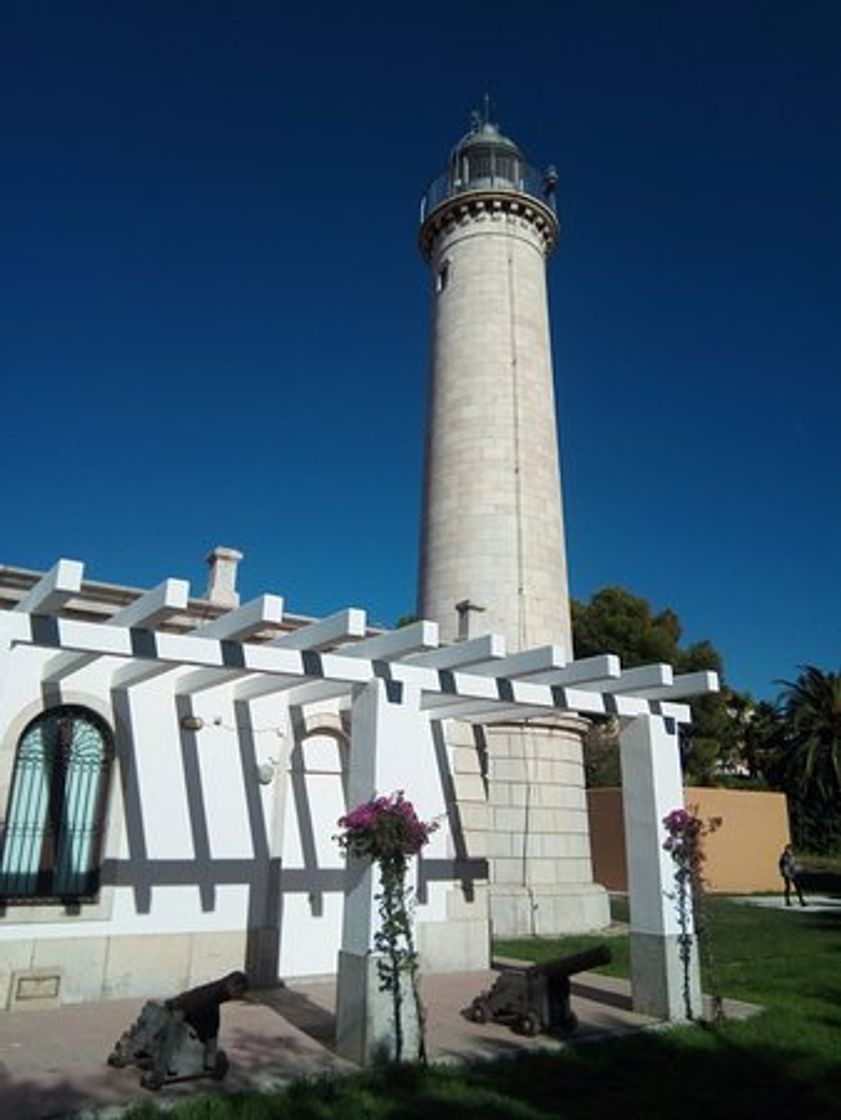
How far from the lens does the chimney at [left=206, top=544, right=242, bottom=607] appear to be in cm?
1068

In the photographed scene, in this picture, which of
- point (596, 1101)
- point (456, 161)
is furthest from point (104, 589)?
point (456, 161)

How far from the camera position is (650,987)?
834cm

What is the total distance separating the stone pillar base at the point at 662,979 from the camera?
817 cm

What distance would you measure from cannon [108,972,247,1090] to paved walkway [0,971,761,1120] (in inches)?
3.5

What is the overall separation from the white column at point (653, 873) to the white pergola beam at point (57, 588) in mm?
5804

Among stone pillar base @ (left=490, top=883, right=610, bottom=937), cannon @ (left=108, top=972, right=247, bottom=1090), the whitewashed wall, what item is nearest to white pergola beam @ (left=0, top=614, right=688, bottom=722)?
the whitewashed wall

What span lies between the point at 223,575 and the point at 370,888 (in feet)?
17.3

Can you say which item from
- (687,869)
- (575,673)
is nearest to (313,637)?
(575,673)

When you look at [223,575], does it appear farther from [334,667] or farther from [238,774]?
[334,667]

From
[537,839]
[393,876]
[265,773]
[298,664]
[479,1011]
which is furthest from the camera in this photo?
[537,839]

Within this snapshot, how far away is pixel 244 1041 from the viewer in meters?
7.07

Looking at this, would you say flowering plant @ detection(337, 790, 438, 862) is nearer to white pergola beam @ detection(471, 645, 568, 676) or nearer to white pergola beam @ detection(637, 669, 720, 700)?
white pergola beam @ detection(471, 645, 568, 676)

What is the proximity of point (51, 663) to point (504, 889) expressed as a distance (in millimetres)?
8870

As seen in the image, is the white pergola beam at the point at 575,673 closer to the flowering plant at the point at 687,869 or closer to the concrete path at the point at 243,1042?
the flowering plant at the point at 687,869
